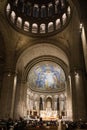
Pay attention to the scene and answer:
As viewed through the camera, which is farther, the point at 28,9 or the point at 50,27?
the point at 28,9

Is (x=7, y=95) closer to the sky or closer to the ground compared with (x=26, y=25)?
closer to the ground

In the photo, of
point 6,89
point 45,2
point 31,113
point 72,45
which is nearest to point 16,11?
point 45,2

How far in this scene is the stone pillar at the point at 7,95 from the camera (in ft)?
63.3

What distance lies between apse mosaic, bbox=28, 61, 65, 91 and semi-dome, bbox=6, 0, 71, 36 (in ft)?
36.4

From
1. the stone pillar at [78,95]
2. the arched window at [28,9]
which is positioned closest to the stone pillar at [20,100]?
the stone pillar at [78,95]

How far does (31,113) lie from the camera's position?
1211 inches

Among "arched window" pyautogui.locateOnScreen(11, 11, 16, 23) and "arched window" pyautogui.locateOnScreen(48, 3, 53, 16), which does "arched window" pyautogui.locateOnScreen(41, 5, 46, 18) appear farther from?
"arched window" pyautogui.locateOnScreen(11, 11, 16, 23)

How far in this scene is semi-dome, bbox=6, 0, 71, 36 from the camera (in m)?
23.0

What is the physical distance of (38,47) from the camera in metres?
25.4

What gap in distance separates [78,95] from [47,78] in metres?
18.0

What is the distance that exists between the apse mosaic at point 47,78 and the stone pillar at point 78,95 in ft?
46.4

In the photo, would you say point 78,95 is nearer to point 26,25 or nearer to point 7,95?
point 7,95

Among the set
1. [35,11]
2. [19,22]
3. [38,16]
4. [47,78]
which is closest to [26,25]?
[19,22]

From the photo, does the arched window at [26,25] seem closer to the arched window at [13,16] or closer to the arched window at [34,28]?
the arched window at [34,28]
